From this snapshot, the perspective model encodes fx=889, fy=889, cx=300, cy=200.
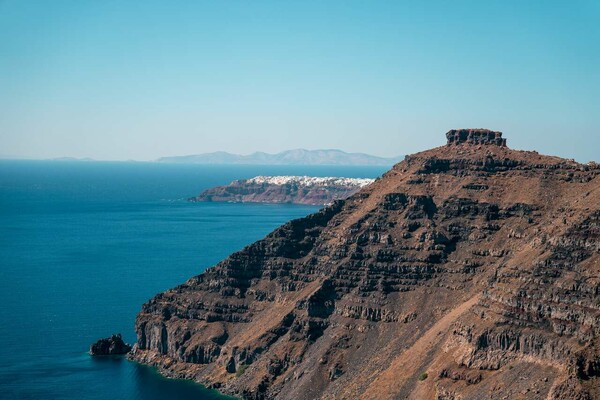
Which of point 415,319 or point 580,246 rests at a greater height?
point 580,246

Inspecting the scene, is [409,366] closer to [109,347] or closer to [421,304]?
[421,304]

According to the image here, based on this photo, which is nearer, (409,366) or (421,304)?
(409,366)

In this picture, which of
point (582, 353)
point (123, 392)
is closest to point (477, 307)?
point (582, 353)

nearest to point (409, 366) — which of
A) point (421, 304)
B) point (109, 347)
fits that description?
point (421, 304)

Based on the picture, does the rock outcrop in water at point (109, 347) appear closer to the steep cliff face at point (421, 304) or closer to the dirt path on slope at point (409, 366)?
the steep cliff face at point (421, 304)

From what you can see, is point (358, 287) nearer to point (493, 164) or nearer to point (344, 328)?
point (344, 328)

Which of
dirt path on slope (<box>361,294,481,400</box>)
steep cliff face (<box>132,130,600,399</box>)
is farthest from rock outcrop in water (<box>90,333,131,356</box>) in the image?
dirt path on slope (<box>361,294,481,400</box>)
